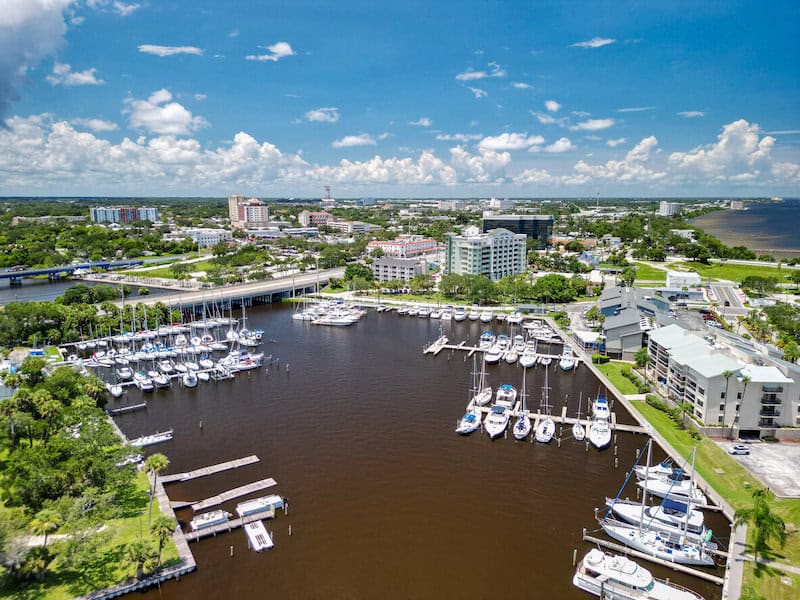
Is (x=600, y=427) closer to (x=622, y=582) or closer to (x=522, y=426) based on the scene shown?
(x=522, y=426)

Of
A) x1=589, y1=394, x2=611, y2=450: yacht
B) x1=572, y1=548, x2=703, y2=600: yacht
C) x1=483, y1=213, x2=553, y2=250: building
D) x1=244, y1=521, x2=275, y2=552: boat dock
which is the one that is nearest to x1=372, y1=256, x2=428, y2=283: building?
x1=483, y1=213, x2=553, y2=250: building

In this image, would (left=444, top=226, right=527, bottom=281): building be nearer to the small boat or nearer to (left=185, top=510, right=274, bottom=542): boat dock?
(left=185, top=510, right=274, bottom=542): boat dock

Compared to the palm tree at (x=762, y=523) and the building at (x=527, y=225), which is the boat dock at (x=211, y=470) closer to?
the palm tree at (x=762, y=523)

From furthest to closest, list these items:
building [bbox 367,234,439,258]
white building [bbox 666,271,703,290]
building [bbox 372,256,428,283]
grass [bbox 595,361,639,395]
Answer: building [bbox 367,234,439,258] < building [bbox 372,256,428,283] < white building [bbox 666,271,703,290] < grass [bbox 595,361,639,395]

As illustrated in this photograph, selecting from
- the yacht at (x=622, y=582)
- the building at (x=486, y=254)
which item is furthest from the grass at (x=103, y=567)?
the building at (x=486, y=254)

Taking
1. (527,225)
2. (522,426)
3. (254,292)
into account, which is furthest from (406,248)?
(522,426)

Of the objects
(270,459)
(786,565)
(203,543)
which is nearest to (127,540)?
(203,543)
